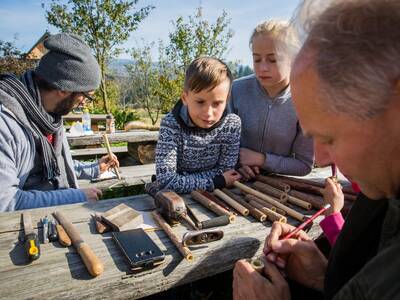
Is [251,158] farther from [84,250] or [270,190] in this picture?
[84,250]

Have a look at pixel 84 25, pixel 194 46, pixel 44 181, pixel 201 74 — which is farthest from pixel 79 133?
pixel 194 46

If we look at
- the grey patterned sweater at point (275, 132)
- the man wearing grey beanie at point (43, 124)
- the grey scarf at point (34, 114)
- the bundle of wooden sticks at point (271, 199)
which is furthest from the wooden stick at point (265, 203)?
the grey scarf at point (34, 114)

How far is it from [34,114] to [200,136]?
55.1 inches

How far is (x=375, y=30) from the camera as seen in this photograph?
0.88 m

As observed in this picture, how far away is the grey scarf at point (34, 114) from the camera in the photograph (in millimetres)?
2559

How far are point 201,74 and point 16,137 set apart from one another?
59.6 inches

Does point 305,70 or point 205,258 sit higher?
point 305,70

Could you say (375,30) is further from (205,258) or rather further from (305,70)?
(205,258)

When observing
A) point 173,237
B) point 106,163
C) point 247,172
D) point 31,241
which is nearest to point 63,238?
point 31,241

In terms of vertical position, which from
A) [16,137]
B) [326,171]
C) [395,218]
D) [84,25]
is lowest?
[326,171]

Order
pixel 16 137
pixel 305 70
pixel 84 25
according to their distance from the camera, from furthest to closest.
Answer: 1. pixel 84 25
2. pixel 16 137
3. pixel 305 70

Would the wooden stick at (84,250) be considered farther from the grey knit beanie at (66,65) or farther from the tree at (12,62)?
the tree at (12,62)

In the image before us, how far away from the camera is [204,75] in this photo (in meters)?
2.48

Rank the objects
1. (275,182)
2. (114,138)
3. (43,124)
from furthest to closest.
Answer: (114,138)
(43,124)
(275,182)
